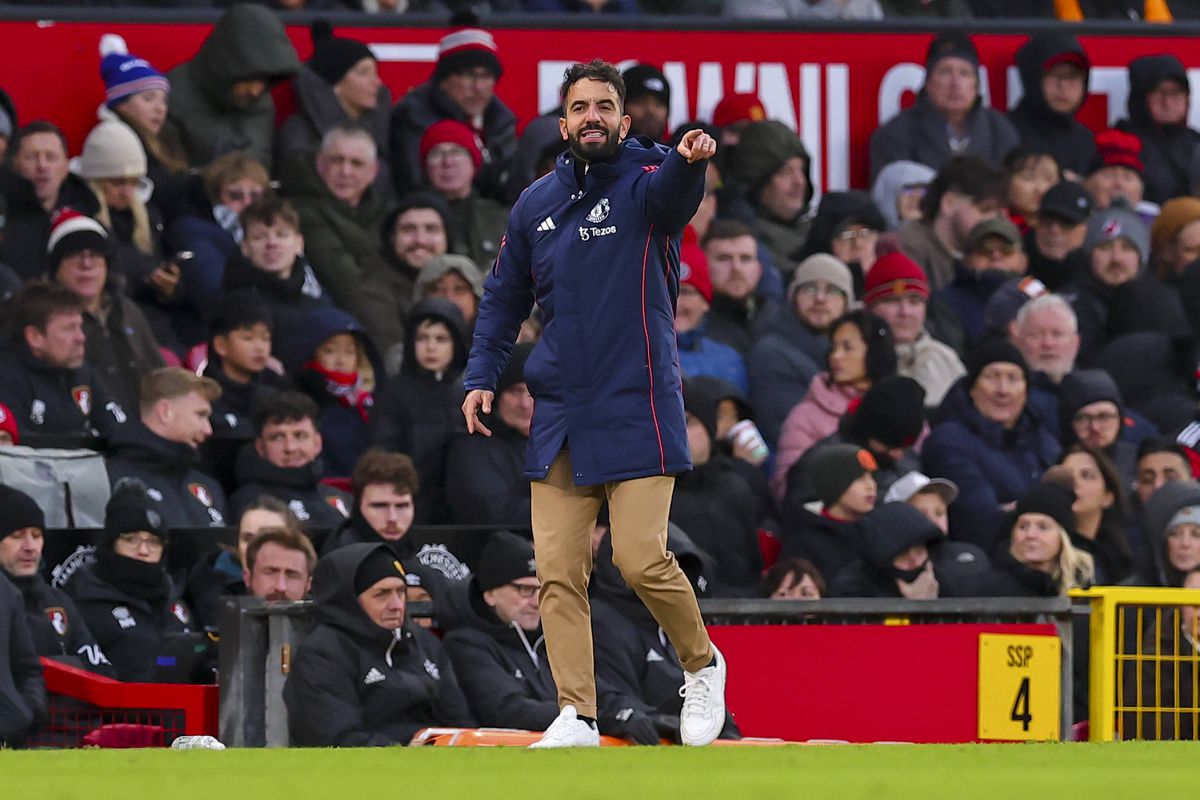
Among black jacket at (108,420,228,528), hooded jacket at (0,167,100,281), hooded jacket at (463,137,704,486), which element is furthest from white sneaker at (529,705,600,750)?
hooded jacket at (0,167,100,281)

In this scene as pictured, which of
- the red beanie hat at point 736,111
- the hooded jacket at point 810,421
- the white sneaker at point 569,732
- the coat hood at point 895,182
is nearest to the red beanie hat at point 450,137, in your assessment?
the red beanie hat at point 736,111

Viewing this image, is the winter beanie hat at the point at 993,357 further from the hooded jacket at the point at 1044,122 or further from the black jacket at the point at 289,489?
the black jacket at the point at 289,489

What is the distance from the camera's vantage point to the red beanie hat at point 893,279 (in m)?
13.9

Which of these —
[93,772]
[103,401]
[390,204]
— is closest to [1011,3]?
[390,204]

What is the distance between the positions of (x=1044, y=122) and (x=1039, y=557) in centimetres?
507

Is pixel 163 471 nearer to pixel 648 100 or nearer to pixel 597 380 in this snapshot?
pixel 648 100

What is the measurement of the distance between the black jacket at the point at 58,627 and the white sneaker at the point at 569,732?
2872mm

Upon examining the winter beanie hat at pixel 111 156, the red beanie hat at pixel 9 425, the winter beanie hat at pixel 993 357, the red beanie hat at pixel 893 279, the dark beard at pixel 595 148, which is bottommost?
the red beanie hat at pixel 9 425

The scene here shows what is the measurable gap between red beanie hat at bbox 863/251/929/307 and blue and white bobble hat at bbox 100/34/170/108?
4.01 m

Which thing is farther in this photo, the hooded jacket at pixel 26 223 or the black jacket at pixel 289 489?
the hooded jacket at pixel 26 223

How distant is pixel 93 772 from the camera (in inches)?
255

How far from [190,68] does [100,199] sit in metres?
1.35

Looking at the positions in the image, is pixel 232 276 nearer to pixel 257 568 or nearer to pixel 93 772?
pixel 257 568

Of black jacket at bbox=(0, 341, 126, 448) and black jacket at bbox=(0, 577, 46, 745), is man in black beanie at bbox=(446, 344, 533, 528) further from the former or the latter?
black jacket at bbox=(0, 577, 46, 745)
